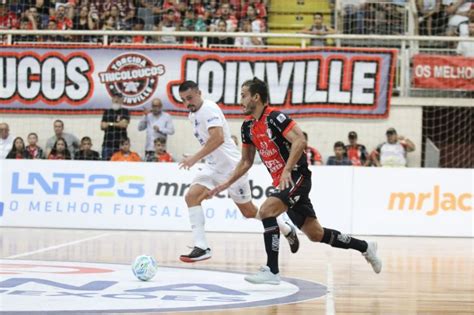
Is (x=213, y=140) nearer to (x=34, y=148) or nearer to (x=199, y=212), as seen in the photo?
(x=199, y=212)

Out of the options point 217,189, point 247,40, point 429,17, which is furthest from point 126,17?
point 217,189

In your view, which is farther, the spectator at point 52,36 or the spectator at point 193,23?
the spectator at point 193,23

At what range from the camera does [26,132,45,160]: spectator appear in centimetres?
2206

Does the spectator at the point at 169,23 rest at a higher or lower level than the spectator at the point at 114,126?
higher

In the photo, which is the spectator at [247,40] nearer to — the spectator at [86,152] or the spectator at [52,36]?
the spectator at [52,36]

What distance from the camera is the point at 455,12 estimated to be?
2402cm

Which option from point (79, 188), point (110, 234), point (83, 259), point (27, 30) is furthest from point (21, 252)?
point (27, 30)

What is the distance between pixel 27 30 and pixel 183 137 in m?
4.61

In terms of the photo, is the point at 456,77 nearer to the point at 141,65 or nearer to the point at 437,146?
the point at 437,146

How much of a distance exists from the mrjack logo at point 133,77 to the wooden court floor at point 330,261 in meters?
4.48

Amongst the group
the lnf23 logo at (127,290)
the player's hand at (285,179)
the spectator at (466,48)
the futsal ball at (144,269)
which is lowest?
the lnf23 logo at (127,290)

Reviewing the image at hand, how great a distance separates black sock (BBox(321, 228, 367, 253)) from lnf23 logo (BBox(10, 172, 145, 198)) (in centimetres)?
1014

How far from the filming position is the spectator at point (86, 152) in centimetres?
2197

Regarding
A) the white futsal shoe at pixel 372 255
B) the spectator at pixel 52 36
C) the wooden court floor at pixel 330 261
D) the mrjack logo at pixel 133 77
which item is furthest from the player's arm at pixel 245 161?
the spectator at pixel 52 36
